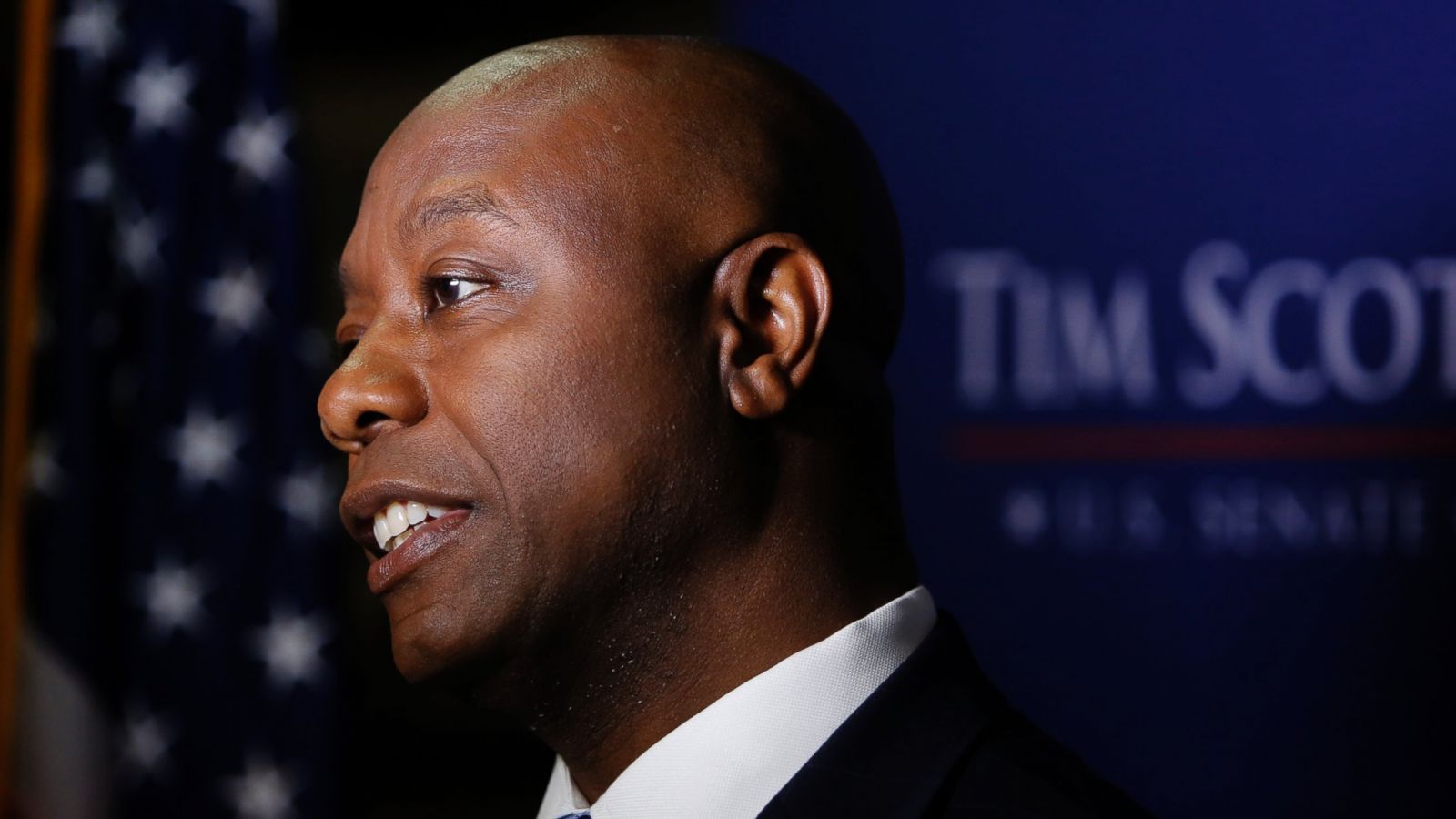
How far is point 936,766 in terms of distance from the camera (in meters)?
1.04

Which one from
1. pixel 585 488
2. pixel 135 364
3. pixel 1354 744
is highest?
pixel 135 364

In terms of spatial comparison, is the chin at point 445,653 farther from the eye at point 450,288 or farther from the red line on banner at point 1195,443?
the red line on banner at point 1195,443

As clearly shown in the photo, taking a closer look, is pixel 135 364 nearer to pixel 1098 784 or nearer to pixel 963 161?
pixel 963 161

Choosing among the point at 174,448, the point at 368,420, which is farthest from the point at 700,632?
the point at 174,448

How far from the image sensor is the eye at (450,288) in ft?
3.63

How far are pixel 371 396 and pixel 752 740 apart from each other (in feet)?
1.26

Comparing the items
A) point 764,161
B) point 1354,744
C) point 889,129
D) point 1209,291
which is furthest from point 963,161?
point 764,161

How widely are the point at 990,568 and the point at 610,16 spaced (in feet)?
4.22

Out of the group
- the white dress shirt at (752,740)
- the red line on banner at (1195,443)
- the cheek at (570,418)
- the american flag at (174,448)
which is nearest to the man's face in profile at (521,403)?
the cheek at (570,418)

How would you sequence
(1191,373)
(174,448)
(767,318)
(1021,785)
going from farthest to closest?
(174,448) → (1191,373) → (767,318) → (1021,785)

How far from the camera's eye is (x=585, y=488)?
1071 mm

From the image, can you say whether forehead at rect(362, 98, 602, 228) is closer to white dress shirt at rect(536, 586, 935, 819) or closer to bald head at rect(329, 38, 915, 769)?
bald head at rect(329, 38, 915, 769)

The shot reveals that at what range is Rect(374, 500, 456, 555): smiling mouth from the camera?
111 cm

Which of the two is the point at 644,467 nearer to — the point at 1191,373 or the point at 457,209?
the point at 457,209
